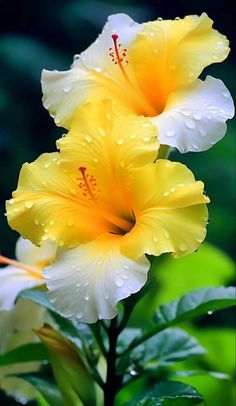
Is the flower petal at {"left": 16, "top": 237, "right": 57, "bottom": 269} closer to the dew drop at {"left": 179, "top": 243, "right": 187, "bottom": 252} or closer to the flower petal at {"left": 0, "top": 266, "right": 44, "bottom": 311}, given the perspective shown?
the flower petal at {"left": 0, "top": 266, "right": 44, "bottom": 311}

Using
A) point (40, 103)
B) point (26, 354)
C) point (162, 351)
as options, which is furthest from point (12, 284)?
point (40, 103)

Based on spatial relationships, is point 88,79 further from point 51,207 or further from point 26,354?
point 26,354

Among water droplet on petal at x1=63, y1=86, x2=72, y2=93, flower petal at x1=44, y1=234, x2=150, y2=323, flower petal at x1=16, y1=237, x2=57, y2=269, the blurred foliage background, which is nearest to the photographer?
flower petal at x1=44, y1=234, x2=150, y2=323

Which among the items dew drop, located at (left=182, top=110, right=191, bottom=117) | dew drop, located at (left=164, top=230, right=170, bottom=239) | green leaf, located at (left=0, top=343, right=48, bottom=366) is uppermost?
dew drop, located at (left=182, top=110, right=191, bottom=117)

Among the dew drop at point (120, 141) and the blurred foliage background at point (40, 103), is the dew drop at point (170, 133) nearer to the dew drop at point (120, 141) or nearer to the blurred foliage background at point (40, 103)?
the dew drop at point (120, 141)

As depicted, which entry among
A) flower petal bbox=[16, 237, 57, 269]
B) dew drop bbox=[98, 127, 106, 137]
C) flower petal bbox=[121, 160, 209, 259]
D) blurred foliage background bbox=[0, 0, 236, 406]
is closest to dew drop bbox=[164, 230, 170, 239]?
flower petal bbox=[121, 160, 209, 259]

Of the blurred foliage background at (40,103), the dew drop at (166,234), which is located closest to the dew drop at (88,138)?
the dew drop at (166,234)
